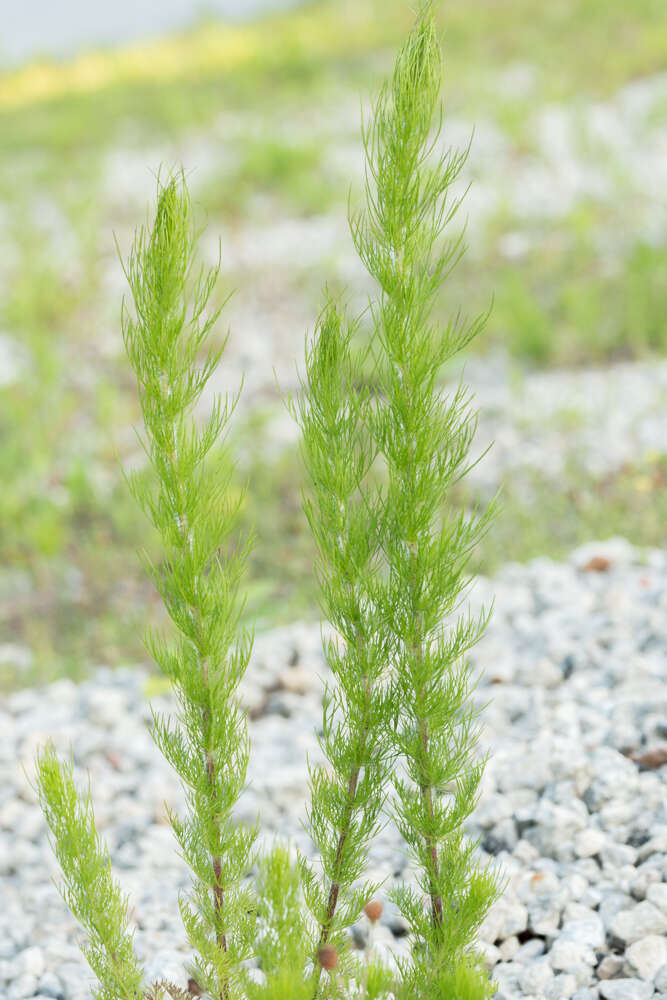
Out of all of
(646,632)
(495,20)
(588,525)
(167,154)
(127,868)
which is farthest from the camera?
(495,20)

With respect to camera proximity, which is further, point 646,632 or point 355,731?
point 646,632

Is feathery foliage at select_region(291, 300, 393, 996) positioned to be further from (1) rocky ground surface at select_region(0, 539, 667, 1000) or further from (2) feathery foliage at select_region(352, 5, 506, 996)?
(1) rocky ground surface at select_region(0, 539, 667, 1000)

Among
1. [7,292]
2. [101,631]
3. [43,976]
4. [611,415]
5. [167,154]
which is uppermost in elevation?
[167,154]

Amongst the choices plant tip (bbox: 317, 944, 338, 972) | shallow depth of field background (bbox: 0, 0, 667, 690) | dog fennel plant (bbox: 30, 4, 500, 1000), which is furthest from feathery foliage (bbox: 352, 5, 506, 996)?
shallow depth of field background (bbox: 0, 0, 667, 690)

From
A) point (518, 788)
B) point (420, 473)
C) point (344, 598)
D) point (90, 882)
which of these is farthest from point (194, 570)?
point (518, 788)

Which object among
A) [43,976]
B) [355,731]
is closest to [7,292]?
[43,976]

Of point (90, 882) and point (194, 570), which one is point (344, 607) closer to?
point (194, 570)

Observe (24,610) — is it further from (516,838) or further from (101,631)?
(516,838)

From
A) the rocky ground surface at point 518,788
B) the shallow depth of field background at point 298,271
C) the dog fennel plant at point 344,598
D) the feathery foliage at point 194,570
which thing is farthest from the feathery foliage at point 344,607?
the shallow depth of field background at point 298,271
